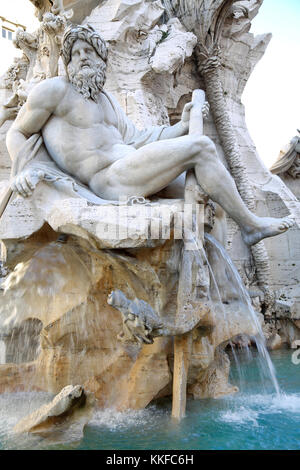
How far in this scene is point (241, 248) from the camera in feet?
20.9

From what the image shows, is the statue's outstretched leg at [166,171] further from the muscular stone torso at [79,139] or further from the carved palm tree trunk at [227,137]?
the carved palm tree trunk at [227,137]

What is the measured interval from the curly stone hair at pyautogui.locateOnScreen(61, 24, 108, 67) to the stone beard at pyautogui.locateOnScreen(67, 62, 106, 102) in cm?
10

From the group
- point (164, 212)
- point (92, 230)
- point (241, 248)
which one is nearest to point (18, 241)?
point (92, 230)

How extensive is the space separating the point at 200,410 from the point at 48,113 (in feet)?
8.13

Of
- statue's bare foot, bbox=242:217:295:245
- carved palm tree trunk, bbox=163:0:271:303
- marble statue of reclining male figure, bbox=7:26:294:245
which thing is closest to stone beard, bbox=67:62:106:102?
marble statue of reclining male figure, bbox=7:26:294:245

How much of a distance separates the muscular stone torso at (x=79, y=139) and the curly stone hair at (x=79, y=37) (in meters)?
0.29

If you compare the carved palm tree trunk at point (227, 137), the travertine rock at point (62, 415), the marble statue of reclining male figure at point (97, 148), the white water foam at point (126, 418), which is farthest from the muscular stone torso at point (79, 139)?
the carved palm tree trunk at point (227, 137)

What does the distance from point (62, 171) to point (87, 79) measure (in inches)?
28.4

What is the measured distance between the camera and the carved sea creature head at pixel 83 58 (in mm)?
3303

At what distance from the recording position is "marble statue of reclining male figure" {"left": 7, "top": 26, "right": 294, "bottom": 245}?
3.17m

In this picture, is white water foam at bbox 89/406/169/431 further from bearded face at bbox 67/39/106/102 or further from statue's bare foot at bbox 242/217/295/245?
bearded face at bbox 67/39/106/102

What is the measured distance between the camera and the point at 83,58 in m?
3.33
